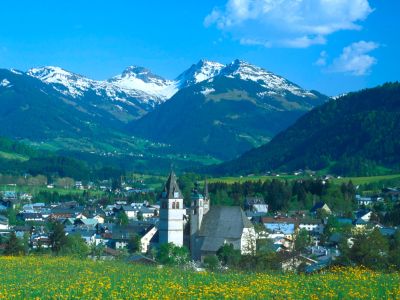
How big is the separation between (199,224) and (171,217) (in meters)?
3.42

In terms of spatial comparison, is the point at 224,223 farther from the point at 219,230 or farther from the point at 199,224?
the point at 199,224

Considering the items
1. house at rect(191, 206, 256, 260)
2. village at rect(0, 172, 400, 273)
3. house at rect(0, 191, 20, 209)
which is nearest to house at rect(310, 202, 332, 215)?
village at rect(0, 172, 400, 273)

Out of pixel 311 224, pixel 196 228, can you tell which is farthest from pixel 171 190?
pixel 311 224

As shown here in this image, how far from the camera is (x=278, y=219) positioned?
128125 mm

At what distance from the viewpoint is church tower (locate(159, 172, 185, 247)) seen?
88.2m

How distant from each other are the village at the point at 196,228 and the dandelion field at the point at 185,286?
13231 millimetres

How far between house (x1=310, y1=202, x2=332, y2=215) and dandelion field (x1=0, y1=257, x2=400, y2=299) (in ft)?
364

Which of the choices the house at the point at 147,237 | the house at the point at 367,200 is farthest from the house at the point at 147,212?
the house at the point at 367,200

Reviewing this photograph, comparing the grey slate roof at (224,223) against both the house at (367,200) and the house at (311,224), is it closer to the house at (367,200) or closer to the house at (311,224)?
the house at (311,224)

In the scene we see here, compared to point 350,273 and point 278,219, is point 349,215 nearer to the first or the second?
point 278,219

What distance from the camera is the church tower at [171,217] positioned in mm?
88188

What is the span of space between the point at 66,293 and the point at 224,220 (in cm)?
6494

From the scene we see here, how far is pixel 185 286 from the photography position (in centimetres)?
2578

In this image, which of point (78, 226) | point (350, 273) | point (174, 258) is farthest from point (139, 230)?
point (350, 273)
